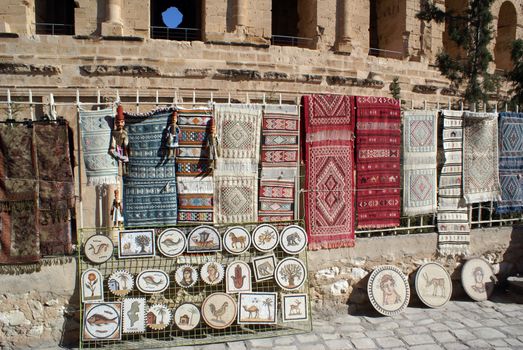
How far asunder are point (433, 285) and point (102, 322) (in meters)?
3.72

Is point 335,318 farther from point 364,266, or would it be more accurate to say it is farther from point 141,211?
point 141,211

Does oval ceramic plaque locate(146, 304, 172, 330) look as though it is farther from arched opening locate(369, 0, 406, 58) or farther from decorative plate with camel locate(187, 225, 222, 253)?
arched opening locate(369, 0, 406, 58)

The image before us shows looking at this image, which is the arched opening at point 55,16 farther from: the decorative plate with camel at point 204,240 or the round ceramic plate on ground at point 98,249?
the decorative plate with camel at point 204,240

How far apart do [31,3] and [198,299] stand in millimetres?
9061

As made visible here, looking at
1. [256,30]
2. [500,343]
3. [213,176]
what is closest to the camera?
[500,343]

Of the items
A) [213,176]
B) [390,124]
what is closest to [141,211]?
[213,176]

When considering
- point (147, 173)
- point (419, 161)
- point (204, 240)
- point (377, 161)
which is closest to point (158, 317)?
point (204, 240)

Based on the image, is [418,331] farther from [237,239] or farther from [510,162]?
[510,162]

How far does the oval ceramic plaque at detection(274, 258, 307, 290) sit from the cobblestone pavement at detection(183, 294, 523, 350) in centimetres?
50

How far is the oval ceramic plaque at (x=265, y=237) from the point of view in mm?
4109

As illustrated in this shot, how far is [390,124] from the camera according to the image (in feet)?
15.1

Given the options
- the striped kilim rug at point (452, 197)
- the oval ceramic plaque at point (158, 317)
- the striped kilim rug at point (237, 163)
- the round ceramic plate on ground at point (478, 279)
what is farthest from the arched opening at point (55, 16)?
the round ceramic plate on ground at point (478, 279)

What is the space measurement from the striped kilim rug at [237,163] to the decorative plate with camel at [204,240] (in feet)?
0.55

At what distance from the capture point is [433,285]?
4660 millimetres
